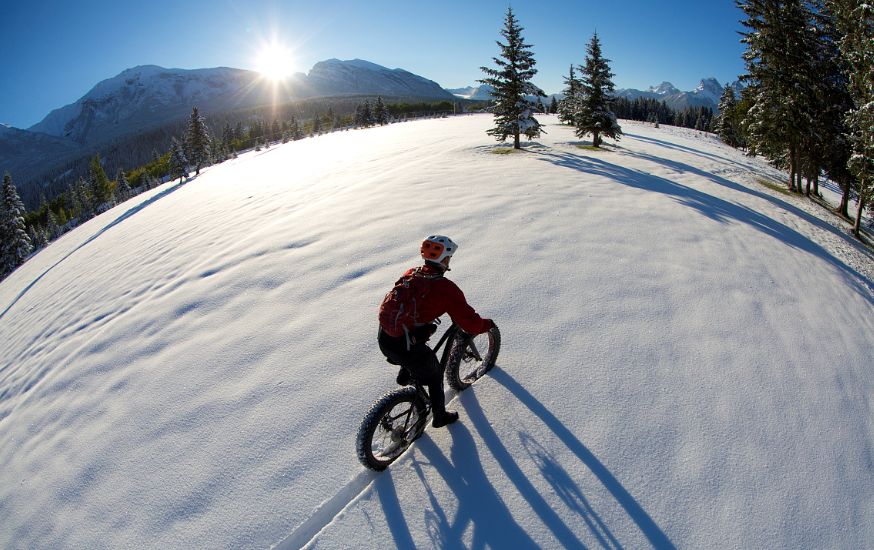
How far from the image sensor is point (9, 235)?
4575 centimetres

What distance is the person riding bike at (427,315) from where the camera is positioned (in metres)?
3.70

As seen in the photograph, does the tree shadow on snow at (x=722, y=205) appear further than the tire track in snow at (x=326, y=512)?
Yes

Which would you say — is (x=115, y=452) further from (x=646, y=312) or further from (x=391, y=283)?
(x=646, y=312)

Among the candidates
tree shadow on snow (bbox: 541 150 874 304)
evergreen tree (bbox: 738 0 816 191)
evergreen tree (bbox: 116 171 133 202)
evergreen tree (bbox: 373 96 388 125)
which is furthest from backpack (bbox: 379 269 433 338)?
evergreen tree (bbox: 116 171 133 202)

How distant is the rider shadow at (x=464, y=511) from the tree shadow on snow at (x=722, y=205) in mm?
11204

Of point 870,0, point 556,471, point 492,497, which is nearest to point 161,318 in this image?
point 492,497

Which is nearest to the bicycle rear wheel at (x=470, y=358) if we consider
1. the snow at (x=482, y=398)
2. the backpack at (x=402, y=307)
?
the snow at (x=482, y=398)

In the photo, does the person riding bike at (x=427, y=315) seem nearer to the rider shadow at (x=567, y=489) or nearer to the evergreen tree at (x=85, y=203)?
the rider shadow at (x=567, y=489)

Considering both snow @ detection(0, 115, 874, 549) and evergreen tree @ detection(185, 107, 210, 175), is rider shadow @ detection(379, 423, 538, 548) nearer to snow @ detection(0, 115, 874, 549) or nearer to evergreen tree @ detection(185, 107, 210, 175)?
snow @ detection(0, 115, 874, 549)

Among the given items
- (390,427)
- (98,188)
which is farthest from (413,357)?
(98,188)

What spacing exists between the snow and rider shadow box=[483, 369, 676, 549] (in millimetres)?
25

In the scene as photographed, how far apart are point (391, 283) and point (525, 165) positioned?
1283 centimetres

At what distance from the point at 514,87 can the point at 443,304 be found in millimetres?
24379

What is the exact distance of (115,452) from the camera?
4.79m
